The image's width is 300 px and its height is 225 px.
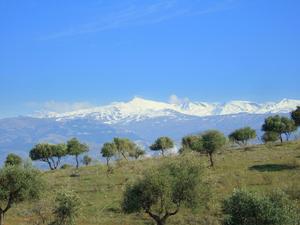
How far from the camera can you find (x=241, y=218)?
144ft

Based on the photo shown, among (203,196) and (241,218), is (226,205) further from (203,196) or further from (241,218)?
(203,196)

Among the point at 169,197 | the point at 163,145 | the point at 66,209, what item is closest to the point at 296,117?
the point at 163,145

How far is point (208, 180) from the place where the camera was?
70000 mm

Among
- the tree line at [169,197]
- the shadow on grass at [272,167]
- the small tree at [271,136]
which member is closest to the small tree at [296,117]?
the small tree at [271,136]

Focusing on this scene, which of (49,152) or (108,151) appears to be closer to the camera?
(108,151)

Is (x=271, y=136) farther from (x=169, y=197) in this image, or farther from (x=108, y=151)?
(x=169, y=197)

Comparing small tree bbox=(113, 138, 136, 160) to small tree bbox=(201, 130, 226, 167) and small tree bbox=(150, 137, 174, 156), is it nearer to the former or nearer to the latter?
small tree bbox=(150, 137, 174, 156)

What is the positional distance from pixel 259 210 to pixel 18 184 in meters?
26.7

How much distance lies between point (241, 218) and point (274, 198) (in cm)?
358

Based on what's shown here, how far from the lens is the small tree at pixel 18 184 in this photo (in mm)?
56125

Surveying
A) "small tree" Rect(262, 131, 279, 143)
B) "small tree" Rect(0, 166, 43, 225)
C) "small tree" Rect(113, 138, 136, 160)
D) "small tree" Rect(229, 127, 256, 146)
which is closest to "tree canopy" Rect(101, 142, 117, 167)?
"small tree" Rect(113, 138, 136, 160)

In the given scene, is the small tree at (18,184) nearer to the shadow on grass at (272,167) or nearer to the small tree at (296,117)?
the shadow on grass at (272,167)

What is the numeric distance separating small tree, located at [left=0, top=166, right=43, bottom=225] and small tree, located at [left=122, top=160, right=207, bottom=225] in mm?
11042

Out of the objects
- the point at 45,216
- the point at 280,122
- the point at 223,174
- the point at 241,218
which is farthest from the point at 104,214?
the point at 280,122
